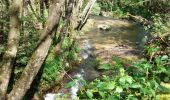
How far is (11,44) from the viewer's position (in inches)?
228

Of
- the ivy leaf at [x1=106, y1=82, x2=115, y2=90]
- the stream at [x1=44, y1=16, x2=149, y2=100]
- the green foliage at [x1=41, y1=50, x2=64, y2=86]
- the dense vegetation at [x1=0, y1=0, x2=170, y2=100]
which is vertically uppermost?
the ivy leaf at [x1=106, y1=82, x2=115, y2=90]

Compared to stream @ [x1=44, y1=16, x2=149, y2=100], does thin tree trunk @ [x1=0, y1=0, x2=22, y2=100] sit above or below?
above

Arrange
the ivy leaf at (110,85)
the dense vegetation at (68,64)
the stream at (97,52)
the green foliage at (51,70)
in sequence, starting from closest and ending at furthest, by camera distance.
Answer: the ivy leaf at (110,85) < the dense vegetation at (68,64) < the green foliage at (51,70) < the stream at (97,52)

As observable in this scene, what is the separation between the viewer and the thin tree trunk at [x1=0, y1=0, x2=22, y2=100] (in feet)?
18.7

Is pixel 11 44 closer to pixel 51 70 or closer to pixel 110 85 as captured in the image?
pixel 110 85

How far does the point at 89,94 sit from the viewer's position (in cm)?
406

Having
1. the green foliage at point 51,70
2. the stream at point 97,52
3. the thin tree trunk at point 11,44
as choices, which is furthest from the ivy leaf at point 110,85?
the green foliage at point 51,70

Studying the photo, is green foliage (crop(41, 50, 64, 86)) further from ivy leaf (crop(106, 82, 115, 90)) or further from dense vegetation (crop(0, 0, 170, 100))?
ivy leaf (crop(106, 82, 115, 90))

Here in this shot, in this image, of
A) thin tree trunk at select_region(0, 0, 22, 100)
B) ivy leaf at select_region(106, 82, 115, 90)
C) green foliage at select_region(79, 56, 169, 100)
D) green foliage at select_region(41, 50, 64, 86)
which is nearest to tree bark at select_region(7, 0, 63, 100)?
thin tree trunk at select_region(0, 0, 22, 100)

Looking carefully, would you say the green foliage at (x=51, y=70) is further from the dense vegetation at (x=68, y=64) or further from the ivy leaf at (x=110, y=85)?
the ivy leaf at (x=110, y=85)

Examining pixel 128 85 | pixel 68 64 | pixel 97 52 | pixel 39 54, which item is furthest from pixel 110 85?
pixel 97 52

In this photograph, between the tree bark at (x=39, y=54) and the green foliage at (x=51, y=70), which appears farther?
the green foliage at (x=51, y=70)

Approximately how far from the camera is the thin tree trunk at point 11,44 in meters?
5.69

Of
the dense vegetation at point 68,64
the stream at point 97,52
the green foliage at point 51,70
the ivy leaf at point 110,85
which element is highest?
the ivy leaf at point 110,85
